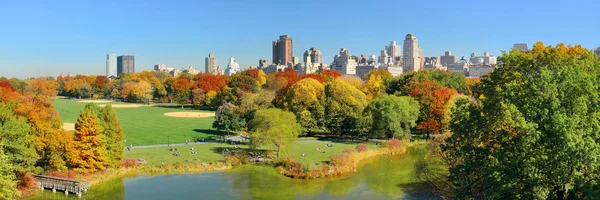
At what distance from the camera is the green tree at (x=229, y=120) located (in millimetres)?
45250

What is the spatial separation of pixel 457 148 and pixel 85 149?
68.3 ft

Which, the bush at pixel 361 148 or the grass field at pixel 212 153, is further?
the bush at pixel 361 148

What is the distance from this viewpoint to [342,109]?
1774 inches

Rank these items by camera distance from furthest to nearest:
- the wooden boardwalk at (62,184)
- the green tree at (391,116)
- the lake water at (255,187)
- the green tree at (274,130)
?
the green tree at (391,116) → the green tree at (274,130) → the lake water at (255,187) → the wooden boardwalk at (62,184)

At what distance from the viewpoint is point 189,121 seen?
60.5 meters

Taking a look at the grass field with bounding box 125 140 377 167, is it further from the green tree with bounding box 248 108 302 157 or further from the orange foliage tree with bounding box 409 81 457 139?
the orange foliage tree with bounding box 409 81 457 139

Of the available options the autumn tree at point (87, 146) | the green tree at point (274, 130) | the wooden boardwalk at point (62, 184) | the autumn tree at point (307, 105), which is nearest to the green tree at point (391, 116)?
the autumn tree at point (307, 105)

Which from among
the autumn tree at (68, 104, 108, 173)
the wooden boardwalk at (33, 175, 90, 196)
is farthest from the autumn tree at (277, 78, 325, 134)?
the wooden boardwalk at (33, 175, 90, 196)

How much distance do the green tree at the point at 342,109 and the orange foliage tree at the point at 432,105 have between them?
20.3 ft

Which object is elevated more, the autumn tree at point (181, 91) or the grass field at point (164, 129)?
the autumn tree at point (181, 91)

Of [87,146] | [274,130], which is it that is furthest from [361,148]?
[87,146]

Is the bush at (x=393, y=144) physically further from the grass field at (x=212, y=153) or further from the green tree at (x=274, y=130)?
the green tree at (x=274, y=130)

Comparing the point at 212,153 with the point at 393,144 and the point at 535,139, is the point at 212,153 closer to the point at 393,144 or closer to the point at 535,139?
the point at 393,144

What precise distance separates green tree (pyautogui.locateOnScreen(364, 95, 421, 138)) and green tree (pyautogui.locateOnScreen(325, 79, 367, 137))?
1.40 meters
